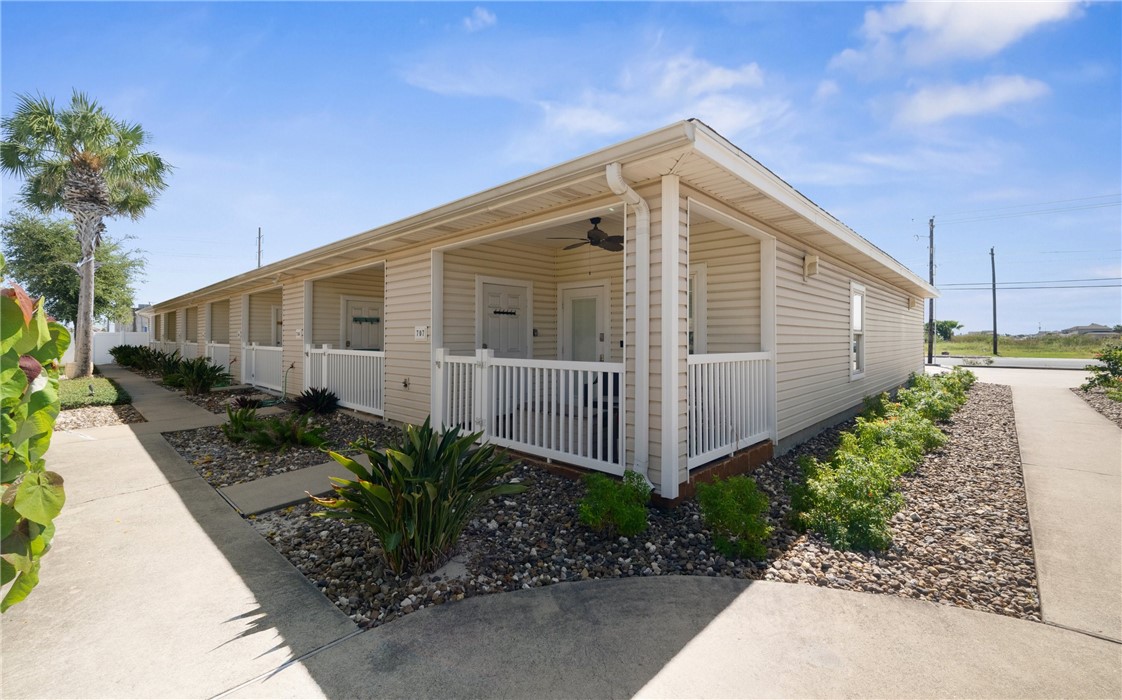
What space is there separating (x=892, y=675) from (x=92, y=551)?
15.2 ft

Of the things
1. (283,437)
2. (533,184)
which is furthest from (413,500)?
(283,437)

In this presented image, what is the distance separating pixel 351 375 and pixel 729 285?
615cm

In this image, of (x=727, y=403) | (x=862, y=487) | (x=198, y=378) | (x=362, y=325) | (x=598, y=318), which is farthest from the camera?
(x=362, y=325)

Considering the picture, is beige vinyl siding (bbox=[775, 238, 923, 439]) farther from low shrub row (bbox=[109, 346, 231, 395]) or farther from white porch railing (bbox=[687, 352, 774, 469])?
low shrub row (bbox=[109, 346, 231, 395])

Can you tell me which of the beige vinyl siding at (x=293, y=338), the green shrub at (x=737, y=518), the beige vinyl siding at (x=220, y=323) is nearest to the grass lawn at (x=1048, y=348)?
the green shrub at (x=737, y=518)

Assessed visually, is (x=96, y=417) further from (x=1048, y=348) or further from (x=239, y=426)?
(x=1048, y=348)

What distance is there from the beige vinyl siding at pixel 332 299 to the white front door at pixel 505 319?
13.1ft

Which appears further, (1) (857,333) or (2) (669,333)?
(1) (857,333)

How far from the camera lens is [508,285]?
6.91 meters

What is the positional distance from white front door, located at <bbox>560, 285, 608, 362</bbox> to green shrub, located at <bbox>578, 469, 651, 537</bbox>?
381 centimetres

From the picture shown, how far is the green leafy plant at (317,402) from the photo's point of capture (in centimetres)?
779

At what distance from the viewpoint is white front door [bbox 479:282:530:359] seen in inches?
263

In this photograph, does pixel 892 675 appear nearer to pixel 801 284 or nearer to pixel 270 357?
pixel 801 284

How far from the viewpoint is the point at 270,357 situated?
34.4 feet
